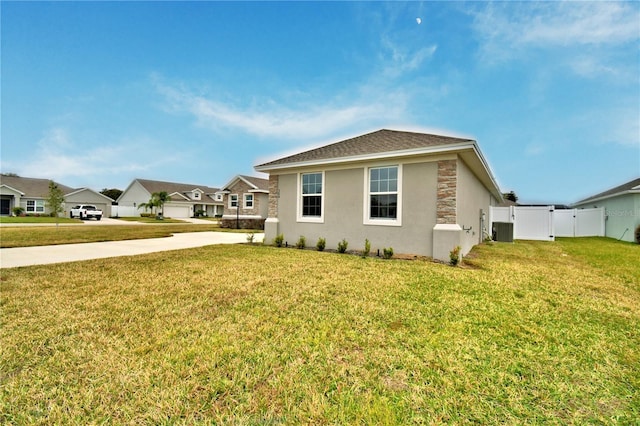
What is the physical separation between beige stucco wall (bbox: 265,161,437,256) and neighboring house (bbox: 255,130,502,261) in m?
0.03

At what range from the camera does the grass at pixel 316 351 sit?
6.68 feet

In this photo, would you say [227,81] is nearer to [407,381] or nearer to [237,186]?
[237,186]

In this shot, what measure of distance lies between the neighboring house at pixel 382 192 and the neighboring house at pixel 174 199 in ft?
116

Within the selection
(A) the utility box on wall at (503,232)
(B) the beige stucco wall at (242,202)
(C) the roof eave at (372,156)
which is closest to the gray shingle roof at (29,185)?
(B) the beige stucco wall at (242,202)

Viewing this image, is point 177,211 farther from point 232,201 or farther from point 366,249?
point 366,249

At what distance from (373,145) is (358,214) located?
2352mm

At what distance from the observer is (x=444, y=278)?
18.9 feet

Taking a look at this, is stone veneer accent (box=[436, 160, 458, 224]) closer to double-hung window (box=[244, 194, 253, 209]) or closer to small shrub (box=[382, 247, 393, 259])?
small shrub (box=[382, 247, 393, 259])

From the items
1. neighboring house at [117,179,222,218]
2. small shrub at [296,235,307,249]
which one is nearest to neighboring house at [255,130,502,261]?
small shrub at [296,235,307,249]

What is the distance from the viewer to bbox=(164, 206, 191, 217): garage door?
40.0m

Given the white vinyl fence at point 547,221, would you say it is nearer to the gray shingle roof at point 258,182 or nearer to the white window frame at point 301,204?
the white window frame at point 301,204

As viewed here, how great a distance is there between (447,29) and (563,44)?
4273mm

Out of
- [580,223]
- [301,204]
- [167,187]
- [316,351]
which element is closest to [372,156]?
[301,204]

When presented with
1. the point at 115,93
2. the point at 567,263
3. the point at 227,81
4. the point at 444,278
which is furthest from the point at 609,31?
the point at 115,93
